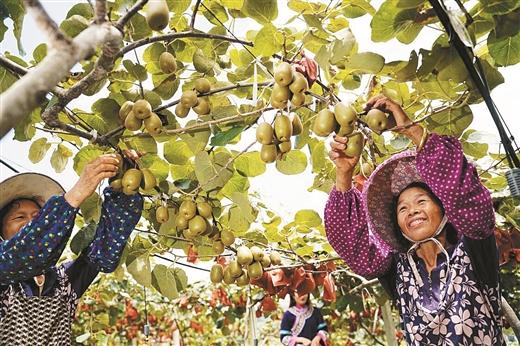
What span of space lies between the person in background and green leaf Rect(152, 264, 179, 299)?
6.70ft

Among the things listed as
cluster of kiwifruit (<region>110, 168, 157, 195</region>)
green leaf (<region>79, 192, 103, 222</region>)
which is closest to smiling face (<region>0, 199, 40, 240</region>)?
green leaf (<region>79, 192, 103, 222</region>)

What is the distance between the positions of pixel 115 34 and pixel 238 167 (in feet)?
3.68

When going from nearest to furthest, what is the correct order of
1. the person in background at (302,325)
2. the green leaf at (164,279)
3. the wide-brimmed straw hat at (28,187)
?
the wide-brimmed straw hat at (28,187)
the green leaf at (164,279)
the person in background at (302,325)

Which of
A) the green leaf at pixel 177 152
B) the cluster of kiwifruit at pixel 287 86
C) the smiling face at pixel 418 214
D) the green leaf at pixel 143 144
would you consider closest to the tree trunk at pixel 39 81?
the cluster of kiwifruit at pixel 287 86

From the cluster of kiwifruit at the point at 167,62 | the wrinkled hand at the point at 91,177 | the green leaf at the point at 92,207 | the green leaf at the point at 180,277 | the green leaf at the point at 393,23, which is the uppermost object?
the cluster of kiwifruit at the point at 167,62

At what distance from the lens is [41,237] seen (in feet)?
4.10

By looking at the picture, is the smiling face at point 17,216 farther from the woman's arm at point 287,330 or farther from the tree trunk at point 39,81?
the woman's arm at point 287,330

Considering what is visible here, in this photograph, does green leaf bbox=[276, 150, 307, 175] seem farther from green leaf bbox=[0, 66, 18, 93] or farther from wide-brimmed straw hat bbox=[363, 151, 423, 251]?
green leaf bbox=[0, 66, 18, 93]

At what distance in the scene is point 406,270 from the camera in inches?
58.6

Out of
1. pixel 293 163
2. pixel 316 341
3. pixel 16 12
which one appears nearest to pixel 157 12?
pixel 16 12

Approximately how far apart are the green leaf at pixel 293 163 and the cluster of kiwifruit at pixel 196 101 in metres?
0.41

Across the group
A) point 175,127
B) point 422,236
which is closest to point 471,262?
point 422,236

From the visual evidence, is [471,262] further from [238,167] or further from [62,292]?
[62,292]

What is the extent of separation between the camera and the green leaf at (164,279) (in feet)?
6.48
